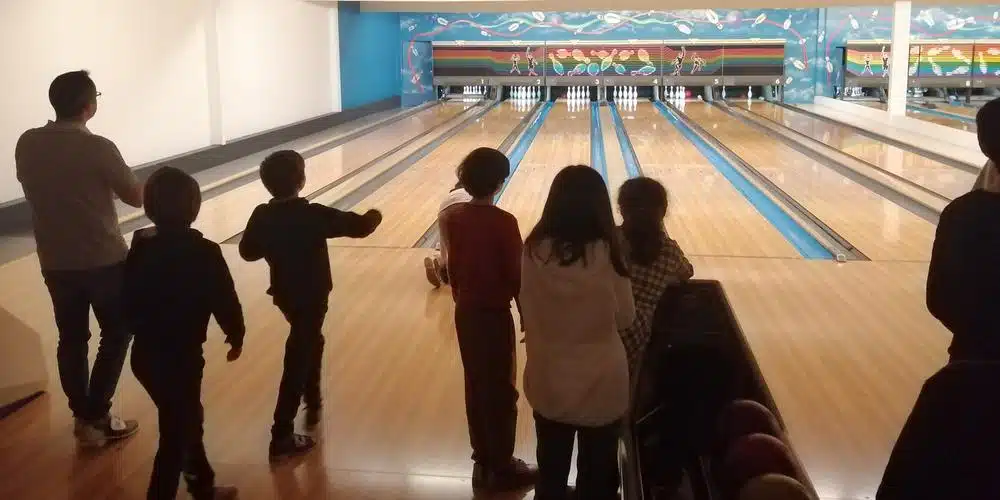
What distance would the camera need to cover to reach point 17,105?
537cm

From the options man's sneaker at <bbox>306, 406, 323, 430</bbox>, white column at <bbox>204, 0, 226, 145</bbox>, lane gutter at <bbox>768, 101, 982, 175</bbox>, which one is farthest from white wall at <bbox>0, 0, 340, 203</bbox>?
lane gutter at <bbox>768, 101, 982, 175</bbox>

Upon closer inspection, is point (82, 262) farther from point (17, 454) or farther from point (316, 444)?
point (316, 444)

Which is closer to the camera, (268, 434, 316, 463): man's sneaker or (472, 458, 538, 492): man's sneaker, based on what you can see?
(472, 458, 538, 492): man's sneaker

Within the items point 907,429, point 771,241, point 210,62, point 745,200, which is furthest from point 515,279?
point 210,62

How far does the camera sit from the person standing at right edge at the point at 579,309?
1.63 meters

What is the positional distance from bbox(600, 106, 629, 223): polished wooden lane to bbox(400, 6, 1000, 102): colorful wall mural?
3104 mm

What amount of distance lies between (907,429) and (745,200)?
505cm

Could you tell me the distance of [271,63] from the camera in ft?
31.6

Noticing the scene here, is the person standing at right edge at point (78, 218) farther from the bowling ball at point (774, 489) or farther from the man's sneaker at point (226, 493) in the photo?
the bowling ball at point (774, 489)

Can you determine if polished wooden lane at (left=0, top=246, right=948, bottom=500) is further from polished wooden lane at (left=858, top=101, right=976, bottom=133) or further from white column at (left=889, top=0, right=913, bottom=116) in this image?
polished wooden lane at (left=858, top=101, right=976, bottom=133)

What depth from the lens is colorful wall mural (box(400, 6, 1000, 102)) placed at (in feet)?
43.7

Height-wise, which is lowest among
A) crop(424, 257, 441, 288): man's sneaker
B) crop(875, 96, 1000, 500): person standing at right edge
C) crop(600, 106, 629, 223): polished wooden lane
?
crop(424, 257, 441, 288): man's sneaker

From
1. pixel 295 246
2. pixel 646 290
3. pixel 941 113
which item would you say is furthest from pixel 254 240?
pixel 941 113

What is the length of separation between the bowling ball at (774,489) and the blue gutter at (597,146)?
15.9ft
